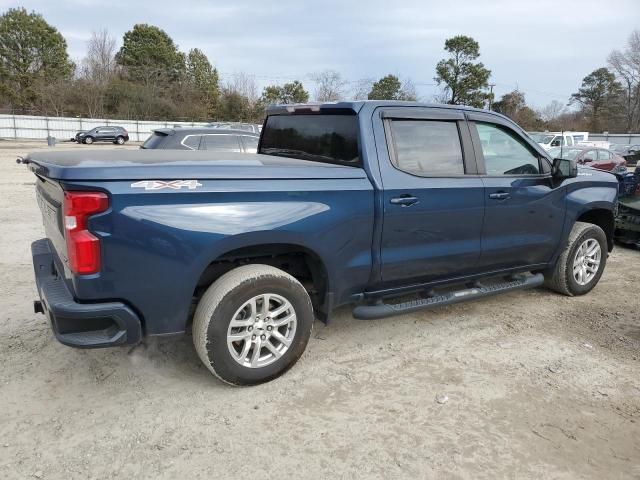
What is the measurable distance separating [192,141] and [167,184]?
717 cm

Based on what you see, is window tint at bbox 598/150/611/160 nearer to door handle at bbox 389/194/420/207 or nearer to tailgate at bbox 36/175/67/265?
door handle at bbox 389/194/420/207

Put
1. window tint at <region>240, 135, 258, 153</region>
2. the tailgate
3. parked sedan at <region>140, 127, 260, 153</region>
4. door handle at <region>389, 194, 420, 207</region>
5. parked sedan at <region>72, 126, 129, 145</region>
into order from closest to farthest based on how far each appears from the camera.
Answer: the tailgate < door handle at <region>389, 194, 420, 207</region> < parked sedan at <region>140, 127, 260, 153</region> < window tint at <region>240, 135, 258, 153</region> < parked sedan at <region>72, 126, 129, 145</region>

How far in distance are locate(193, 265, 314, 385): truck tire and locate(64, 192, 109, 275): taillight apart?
731 millimetres

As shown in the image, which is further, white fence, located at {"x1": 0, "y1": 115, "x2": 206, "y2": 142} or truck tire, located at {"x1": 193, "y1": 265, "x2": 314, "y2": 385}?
white fence, located at {"x1": 0, "y1": 115, "x2": 206, "y2": 142}

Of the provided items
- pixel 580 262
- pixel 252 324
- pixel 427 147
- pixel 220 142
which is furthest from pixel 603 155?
pixel 252 324

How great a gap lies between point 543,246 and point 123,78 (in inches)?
2371

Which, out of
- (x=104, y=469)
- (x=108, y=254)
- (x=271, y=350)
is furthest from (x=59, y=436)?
(x=271, y=350)

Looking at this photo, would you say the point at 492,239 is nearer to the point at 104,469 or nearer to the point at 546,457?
the point at 546,457

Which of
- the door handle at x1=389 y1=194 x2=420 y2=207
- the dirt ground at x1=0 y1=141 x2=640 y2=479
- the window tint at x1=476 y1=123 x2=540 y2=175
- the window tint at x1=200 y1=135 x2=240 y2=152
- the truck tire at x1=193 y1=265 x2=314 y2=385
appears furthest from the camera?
the window tint at x1=200 y1=135 x2=240 y2=152

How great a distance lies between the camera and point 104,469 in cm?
253

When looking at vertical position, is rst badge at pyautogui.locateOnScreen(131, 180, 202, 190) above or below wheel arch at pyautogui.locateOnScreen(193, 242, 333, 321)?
above

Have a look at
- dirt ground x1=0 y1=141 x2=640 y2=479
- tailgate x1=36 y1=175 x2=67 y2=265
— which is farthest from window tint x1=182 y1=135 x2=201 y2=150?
tailgate x1=36 y1=175 x2=67 y2=265

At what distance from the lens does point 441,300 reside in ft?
13.5

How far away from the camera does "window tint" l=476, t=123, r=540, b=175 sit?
14.3 ft
